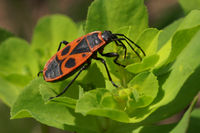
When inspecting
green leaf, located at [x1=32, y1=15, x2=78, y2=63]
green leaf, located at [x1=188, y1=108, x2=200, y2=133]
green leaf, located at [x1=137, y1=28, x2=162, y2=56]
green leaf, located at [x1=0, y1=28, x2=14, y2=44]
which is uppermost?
green leaf, located at [x1=0, y1=28, x2=14, y2=44]

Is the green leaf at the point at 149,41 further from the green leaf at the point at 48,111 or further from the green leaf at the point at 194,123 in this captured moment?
the green leaf at the point at 194,123

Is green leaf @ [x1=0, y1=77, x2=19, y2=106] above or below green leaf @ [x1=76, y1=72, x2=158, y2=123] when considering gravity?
above

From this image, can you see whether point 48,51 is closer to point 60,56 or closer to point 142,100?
point 60,56

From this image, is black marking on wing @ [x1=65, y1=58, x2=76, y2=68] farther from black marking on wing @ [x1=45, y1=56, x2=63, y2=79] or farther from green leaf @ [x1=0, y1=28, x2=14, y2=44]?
green leaf @ [x1=0, y1=28, x2=14, y2=44]

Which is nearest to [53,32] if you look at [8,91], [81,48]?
[8,91]

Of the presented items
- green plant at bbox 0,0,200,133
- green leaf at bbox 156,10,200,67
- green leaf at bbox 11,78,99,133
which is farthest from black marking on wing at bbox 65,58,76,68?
green leaf at bbox 156,10,200,67

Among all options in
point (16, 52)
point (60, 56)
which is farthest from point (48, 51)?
point (60, 56)

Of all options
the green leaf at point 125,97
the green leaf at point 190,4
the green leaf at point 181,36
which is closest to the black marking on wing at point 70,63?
the green leaf at point 125,97
